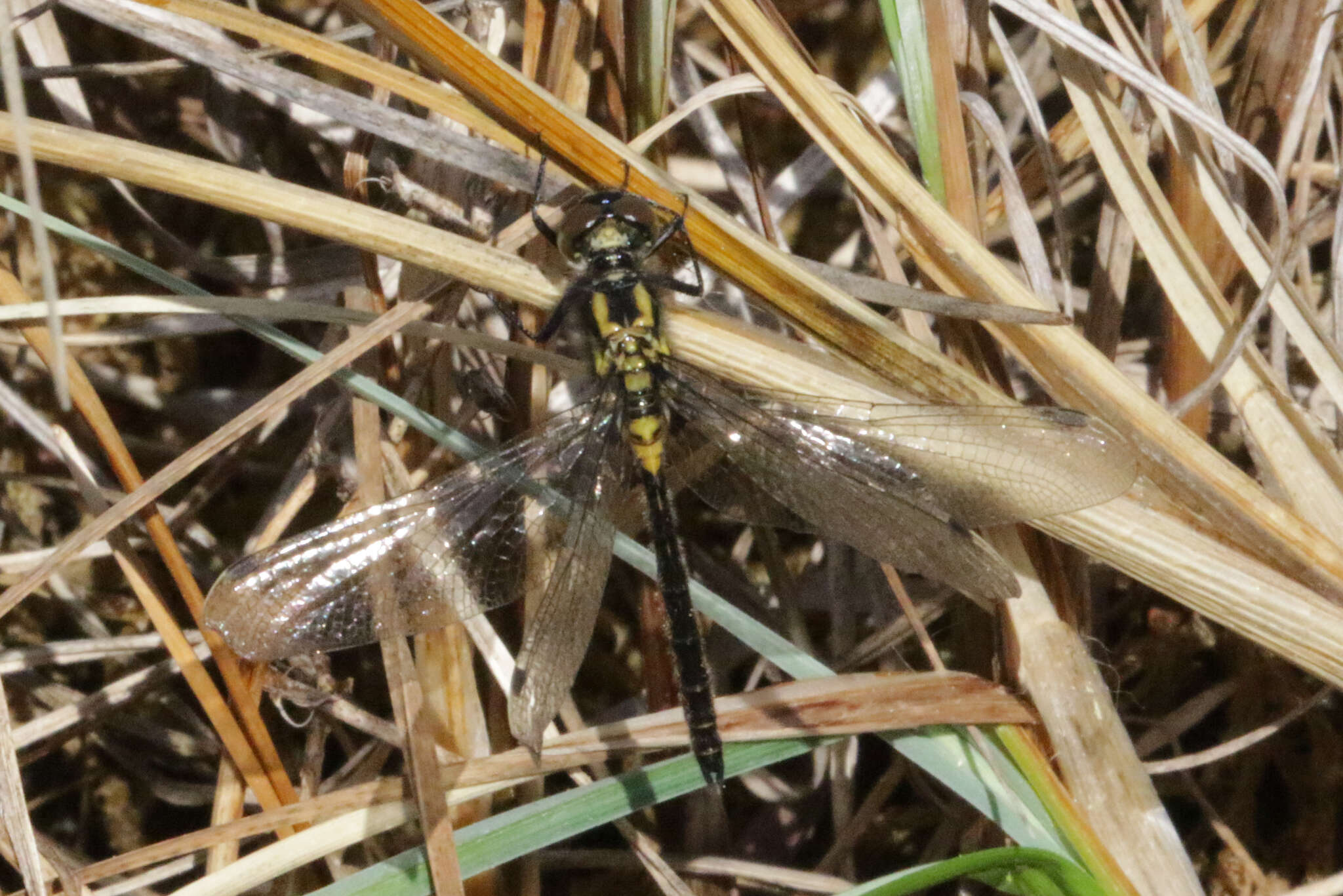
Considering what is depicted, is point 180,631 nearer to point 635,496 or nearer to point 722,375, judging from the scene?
point 635,496

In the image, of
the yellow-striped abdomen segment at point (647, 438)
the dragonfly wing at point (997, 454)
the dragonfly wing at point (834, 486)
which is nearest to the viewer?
the dragonfly wing at point (997, 454)

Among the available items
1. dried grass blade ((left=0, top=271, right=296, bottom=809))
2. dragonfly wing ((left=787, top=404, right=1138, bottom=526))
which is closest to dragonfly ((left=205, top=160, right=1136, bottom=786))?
dragonfly wing ((left=787, top=404, right=1138, bottom=526))

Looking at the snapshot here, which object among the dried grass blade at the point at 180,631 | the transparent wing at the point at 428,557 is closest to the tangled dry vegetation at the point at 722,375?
the dried grass blade at the point at 180,631

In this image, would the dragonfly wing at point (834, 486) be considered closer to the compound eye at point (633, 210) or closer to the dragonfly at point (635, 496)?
the dragonfly at point (635, 496)

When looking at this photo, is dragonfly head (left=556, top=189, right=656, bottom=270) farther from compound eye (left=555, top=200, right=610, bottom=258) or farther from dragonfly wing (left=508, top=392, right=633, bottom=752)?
dragonfly wing (left=508, top=392, right=633, bottom=752)

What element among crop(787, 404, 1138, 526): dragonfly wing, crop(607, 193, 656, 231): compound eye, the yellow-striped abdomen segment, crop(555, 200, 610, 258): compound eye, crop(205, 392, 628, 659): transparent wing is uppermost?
crop(555, 200, 610, 258): compound eye
